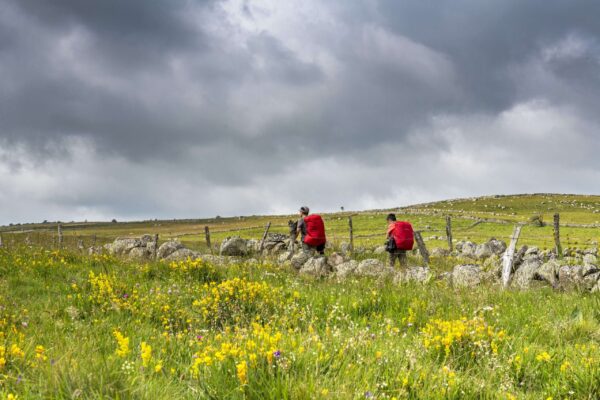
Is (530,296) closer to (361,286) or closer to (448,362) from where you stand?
(361,286)

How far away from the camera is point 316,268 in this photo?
46.3 ft

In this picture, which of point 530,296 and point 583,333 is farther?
point 530,296

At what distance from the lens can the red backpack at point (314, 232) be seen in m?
18.4

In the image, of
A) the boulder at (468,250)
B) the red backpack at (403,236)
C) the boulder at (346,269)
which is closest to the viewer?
the boulder at (346,269)

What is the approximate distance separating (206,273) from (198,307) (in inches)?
150

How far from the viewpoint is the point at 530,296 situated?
30.7ft

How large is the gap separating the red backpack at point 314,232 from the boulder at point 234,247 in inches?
233

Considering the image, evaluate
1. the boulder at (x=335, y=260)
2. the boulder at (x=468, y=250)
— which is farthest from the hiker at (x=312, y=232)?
the boulder at (x=468, y=250)

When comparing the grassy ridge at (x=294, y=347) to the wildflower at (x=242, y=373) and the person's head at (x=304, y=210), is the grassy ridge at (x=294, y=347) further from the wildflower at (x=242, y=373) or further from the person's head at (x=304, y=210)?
the person's head at (x=304, y=210)

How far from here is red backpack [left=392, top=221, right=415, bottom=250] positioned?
665 inches

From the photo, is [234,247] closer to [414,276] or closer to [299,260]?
[299,260]

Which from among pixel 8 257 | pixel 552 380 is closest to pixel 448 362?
pixel 552 380

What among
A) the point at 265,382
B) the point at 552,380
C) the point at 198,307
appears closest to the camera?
the point at 265,382

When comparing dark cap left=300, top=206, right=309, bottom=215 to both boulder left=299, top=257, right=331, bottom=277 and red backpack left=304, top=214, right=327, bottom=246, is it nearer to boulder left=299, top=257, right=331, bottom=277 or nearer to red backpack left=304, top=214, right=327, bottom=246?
red backpack left=304, top=214, right=327, bottom=246
